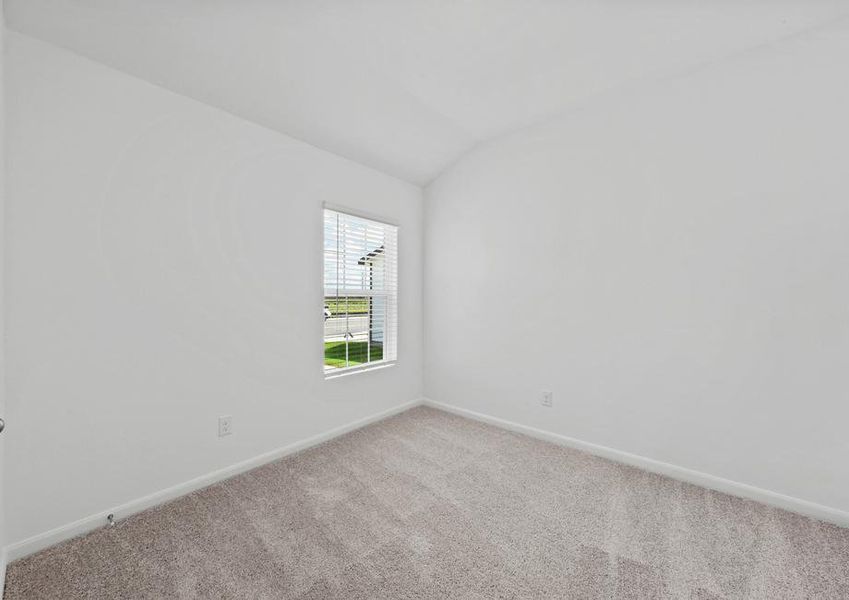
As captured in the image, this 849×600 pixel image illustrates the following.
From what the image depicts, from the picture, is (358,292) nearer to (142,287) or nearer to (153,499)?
(142,287)

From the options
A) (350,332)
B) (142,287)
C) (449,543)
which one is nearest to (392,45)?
(142,287)

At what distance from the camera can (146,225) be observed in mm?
1820

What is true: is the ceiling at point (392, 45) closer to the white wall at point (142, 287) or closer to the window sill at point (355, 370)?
the white wall at point (142, 287)

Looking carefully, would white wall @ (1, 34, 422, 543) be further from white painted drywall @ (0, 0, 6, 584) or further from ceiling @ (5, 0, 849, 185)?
ceiling @ (5, 0, 849, 185)

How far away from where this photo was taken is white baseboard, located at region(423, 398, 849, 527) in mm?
1771

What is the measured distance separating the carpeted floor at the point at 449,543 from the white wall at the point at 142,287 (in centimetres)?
30

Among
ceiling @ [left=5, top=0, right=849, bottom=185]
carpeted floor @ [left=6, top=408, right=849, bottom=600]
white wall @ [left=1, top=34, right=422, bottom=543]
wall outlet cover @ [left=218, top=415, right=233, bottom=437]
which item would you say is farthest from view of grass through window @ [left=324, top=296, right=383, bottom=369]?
ceiling @ [left=5, top=0, right=849, bottom=185]

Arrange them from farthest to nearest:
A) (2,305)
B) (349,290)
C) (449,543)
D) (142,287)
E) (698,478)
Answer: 1. (349,290)
2. (698,478)
3. (142,287)
4. (449,543)
5. (2,305)

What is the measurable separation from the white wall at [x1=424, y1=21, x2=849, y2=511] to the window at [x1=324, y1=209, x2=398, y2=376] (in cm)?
85

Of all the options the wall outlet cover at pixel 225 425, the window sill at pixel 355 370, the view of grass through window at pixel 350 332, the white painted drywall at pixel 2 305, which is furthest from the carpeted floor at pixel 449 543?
the view of grass through window at pixel 350 332

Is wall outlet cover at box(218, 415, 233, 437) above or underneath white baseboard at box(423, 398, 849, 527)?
above

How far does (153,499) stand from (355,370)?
1.44 metres

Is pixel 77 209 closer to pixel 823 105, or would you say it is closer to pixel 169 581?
pixel 169 581

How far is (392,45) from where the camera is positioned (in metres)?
1.91
